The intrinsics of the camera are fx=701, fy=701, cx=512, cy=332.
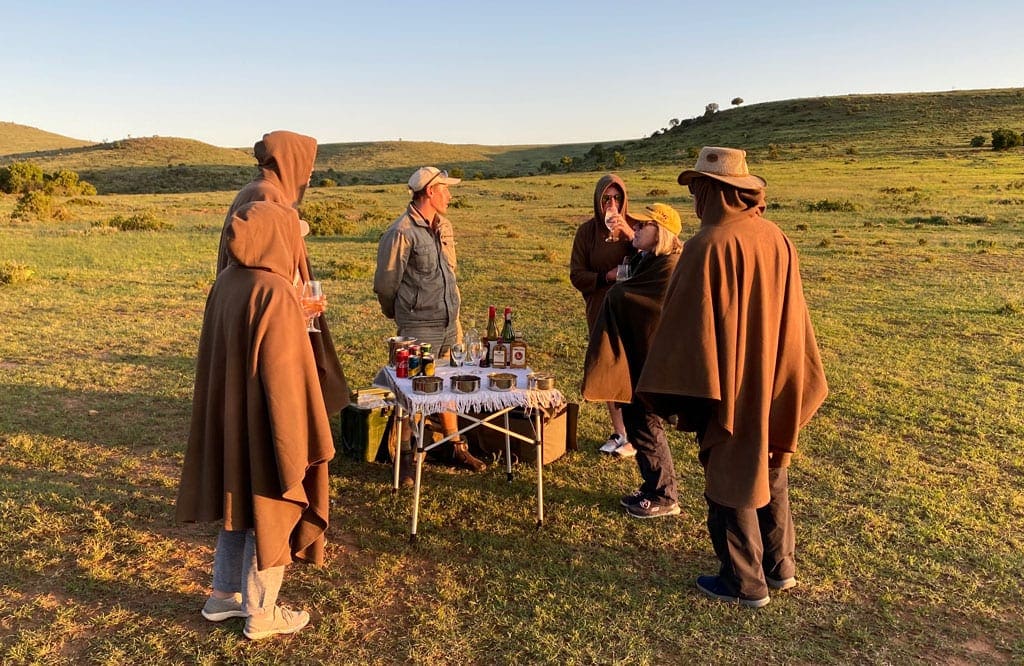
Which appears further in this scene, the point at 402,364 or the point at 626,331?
the point at 626,331

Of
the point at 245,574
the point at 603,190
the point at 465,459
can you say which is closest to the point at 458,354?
the point at 465,459

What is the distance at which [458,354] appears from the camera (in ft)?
16.5

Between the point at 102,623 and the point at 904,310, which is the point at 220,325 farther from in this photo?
the point at 904,310

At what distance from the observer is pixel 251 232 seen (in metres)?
3.06

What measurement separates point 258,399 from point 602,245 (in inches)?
126

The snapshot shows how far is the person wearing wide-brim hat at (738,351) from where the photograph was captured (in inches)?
142

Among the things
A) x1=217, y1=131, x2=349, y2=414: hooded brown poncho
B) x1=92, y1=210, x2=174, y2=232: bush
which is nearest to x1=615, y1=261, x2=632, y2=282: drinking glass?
x1=217, y1=131, x2=349, y2=414: hooded brown poncho

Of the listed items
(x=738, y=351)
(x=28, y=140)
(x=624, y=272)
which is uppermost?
(x=28, y=140)

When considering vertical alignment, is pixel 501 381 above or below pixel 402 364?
below

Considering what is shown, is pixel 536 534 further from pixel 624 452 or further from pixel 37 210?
pixel 37 210

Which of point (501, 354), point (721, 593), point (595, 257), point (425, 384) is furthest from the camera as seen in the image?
point (595, 257)

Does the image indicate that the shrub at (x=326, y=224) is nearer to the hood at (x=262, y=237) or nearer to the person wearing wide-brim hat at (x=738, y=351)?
the hood at (x=262, y=237)

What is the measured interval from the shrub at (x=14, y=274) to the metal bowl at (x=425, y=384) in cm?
1238

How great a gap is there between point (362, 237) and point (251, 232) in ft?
64.9
